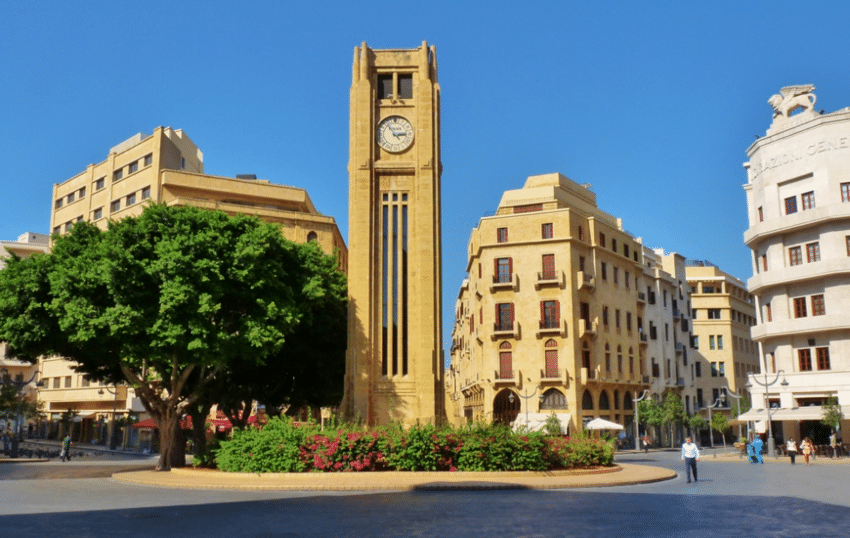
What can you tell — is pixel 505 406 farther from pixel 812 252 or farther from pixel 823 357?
pixel 812 252

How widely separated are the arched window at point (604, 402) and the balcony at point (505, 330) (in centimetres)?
872

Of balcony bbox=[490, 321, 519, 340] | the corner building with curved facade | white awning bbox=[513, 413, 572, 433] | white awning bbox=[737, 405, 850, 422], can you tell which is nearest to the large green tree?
white awning bbox=[513, 413, 572, 433]

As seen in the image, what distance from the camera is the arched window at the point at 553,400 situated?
59406 mm

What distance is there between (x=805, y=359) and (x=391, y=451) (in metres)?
35.2

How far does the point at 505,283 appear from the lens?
61.9m

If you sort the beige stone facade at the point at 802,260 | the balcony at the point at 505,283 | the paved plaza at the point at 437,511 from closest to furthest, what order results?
the paved plaza at the point at 437,511
the beige stone facade at the point at 802,260
the balcony at the point at 505,283

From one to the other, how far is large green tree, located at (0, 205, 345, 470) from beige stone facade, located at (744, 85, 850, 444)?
32.1 m

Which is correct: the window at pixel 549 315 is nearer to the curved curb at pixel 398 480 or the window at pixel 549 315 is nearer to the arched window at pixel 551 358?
the arched window at pixel 551 358

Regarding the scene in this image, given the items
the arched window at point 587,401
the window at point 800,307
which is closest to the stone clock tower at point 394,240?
the arched window at point 587,401

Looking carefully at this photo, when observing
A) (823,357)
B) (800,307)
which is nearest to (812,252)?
(800,307)

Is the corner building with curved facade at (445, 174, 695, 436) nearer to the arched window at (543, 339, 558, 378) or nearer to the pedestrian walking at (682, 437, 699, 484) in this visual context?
the arched window at (543, 339, 558, 378)

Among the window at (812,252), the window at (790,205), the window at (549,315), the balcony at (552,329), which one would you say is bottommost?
the balcony at (552,329)

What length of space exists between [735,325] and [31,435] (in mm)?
80007

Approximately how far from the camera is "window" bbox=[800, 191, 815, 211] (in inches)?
1977
